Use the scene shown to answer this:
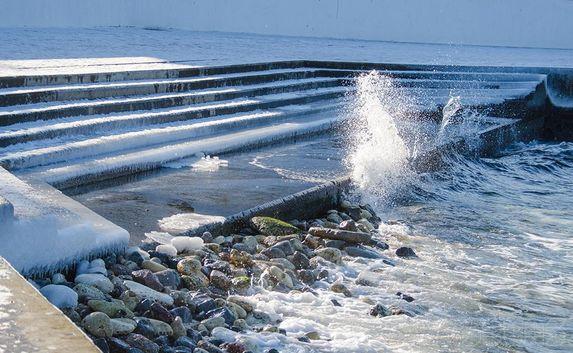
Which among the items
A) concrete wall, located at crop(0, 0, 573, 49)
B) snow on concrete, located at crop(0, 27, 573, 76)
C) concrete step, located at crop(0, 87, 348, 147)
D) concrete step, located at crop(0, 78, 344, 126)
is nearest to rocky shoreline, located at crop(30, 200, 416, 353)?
concrete step, located at crop(0, 87, 348, 147)

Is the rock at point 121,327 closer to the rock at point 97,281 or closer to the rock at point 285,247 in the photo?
the rock at point 97,281

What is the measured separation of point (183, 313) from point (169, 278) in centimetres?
39

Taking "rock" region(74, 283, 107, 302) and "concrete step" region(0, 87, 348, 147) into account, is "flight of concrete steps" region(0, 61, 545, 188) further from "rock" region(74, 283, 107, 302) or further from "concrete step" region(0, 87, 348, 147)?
"rock" region(74, 283, 107, 302)

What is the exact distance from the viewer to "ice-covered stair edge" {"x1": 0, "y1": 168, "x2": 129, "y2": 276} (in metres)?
4.05

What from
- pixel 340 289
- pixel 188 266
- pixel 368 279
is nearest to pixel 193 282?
pixel 188 266

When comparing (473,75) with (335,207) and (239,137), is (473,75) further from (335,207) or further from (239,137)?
(335,207)

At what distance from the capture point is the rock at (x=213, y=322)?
4062 millimetres

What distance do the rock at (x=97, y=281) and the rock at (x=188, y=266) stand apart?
0.58 meters

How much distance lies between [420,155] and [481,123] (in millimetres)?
2688

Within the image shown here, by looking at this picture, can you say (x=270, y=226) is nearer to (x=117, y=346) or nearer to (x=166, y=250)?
(x=166, y=250)

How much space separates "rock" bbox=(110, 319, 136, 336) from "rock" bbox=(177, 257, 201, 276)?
90 centimetres

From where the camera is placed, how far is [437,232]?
21.8ft

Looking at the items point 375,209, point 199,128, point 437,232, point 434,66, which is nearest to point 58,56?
point 199,128

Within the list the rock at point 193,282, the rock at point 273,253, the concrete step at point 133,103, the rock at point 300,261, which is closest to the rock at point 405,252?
the rock at point 300,261
